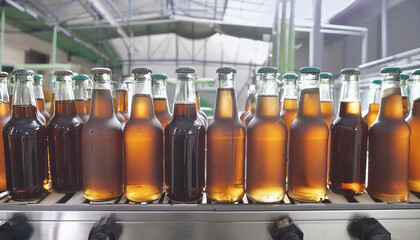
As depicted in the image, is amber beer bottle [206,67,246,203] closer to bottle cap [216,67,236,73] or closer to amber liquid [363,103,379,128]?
bottle cap [216,67,236,73]

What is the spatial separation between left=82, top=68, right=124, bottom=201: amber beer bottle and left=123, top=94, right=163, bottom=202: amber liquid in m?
0.02

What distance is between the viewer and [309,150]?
0.69 metres

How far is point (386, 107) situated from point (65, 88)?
780 mm

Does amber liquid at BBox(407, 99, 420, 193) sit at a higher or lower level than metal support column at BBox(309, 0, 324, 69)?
lower

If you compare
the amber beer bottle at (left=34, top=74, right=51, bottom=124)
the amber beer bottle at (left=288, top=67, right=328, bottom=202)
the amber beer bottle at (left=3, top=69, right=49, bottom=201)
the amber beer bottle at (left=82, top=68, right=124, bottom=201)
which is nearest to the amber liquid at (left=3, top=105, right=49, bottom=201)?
the amber beer bottle at (left=3, top=69, right=49, bottom=201)

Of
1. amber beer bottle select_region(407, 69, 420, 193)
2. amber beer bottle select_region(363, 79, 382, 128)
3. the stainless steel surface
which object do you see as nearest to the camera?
the stainless steel surface

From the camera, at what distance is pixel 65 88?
2.39ft

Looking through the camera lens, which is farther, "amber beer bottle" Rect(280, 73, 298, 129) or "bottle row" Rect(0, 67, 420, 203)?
"amber beer bottle" Rect(280, 73, 298, 129)

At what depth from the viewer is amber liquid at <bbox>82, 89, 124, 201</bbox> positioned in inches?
26.1

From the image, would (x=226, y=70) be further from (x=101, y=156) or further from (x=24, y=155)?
(x=24, y=155)

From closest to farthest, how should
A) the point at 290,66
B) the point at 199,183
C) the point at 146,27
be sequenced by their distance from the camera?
the point at 199,183 < the point at 290,66 < the point at 146,27

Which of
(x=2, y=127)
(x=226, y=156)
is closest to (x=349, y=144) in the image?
(x=226, y=156)

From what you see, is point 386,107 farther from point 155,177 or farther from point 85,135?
point 85,135

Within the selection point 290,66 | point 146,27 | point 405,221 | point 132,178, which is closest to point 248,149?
point 132,178
